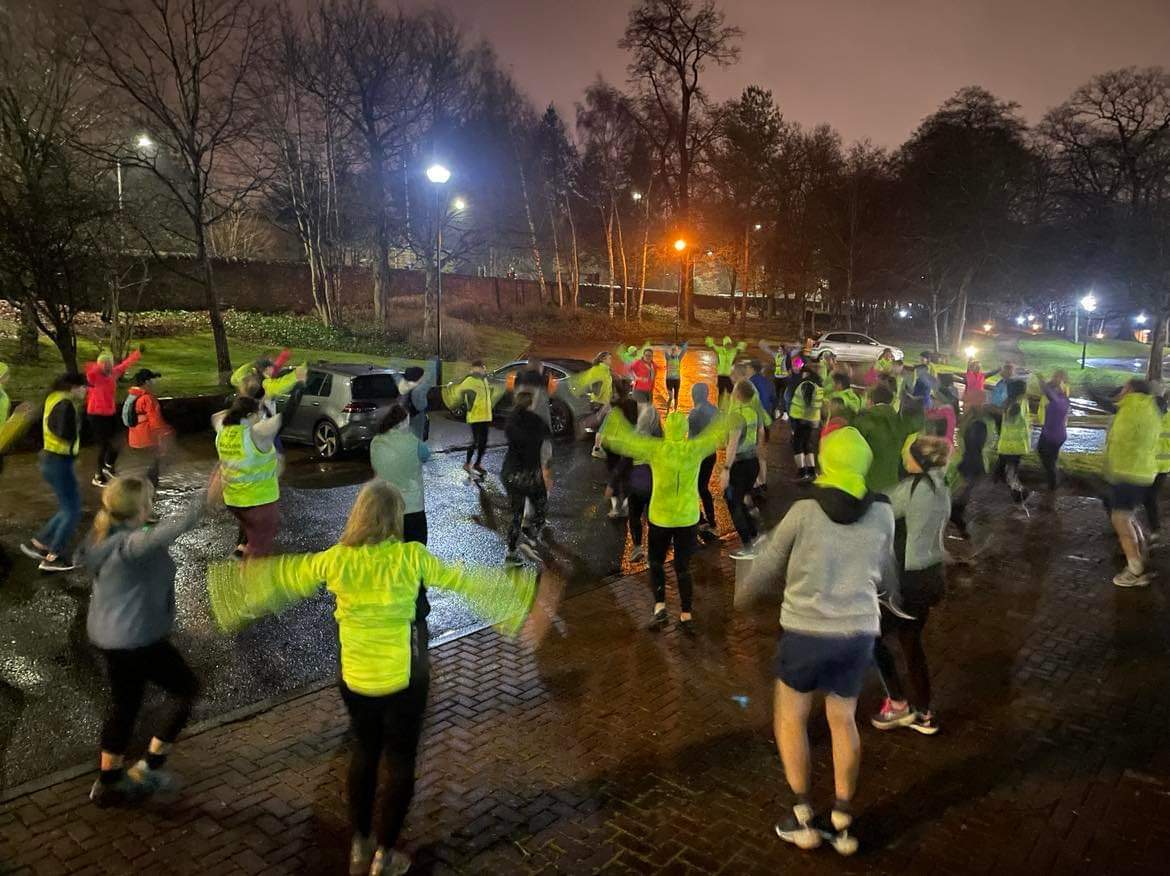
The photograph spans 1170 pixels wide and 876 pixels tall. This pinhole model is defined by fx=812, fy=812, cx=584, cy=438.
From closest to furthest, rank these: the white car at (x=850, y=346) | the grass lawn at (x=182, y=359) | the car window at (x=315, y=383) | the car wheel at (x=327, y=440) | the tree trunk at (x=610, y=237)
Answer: the car wheel at (x=327, y=440) < the car window at (x=315, y=383) < the grass lawn at (x=182, y=359) < the white car at (x=850, y=346) < the tree trunk at (x=610, y=237)

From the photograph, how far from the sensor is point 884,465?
21.8 ft

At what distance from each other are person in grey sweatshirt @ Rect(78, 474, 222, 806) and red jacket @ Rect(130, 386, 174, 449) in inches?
258

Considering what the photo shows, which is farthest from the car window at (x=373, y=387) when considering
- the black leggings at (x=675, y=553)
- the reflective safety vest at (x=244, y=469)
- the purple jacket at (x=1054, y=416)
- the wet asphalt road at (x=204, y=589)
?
the purple jacket at (x=1054, y=416)

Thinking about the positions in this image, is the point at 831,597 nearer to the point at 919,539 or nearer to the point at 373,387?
the point at 919,539

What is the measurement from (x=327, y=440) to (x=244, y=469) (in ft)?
22.3

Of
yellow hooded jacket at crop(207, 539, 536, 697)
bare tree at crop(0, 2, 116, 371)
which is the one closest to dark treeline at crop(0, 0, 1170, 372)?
bare tree at crop(0, 2, 116, 371)

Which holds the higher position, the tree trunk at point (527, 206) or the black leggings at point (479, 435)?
the tree trunk at point (527, 206)

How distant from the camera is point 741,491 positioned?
8539 mm

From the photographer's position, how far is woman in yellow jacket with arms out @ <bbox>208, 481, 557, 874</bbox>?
3457 mm

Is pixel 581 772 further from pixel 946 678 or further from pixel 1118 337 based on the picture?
pixel 1118 337

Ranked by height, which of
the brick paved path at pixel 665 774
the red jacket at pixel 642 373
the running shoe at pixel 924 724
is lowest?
the brick paved path at pixel 665 774

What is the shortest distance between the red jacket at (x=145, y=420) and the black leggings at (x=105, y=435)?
1.19 ft

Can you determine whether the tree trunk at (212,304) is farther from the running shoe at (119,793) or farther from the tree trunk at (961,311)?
the tree trunk at (961,311)

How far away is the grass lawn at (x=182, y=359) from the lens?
1818 centimetres
